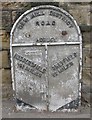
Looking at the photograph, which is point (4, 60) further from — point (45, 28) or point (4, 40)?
point (45, 28)

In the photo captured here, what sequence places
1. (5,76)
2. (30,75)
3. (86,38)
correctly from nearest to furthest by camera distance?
(30,75), (86,38), (5,76)

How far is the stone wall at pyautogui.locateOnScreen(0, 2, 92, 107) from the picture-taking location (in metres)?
4.57

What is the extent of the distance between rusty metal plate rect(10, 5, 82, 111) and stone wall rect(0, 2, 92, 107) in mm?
229

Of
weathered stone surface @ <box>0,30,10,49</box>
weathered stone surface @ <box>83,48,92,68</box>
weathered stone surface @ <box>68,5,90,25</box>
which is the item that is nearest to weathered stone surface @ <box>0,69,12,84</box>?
weathered stone surface @ <box>0,30,10,49</box>

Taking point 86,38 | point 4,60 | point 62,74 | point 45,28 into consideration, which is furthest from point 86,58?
point 4,60

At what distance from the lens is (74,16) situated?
4.58 meters

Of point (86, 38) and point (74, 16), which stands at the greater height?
point (74, 16)

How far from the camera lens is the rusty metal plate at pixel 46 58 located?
4.38m

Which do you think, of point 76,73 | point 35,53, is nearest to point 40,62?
point 35,53

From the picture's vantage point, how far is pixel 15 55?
4.46 m

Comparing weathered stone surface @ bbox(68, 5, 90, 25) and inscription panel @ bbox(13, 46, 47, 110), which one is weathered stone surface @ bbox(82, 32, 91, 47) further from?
inscription panel @ bbox(13, 46, 47, 110)

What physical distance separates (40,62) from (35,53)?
0.41 ft

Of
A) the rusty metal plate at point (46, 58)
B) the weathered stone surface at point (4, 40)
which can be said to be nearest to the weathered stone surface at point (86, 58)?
the rusty metal plate at point (46, 58)

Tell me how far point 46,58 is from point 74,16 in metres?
0.63
